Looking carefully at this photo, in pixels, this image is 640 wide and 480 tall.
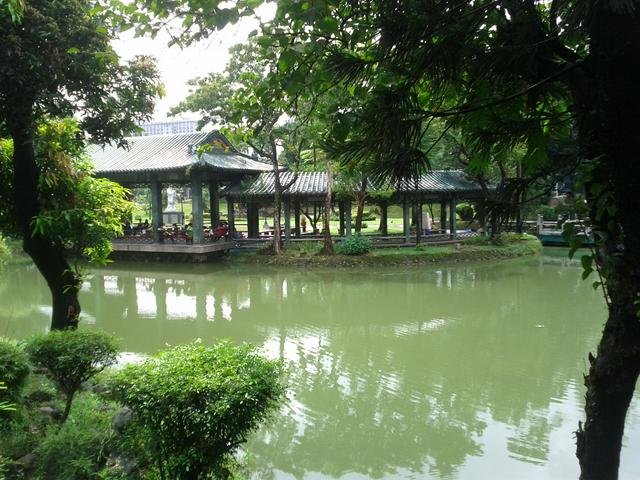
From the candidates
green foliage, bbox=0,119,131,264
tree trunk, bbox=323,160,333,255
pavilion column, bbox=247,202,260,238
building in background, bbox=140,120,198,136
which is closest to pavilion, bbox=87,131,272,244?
pavilion column, bbox=247,202,260,238

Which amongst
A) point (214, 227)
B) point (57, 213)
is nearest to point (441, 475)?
point (57, 213)

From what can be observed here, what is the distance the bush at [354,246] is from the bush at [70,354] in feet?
38.6

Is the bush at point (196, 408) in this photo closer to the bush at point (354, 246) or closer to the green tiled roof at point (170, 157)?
the bush at point (354, 246)

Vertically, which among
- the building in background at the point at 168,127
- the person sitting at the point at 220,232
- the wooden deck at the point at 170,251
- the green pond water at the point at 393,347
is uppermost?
the building in background at the point at 168,127

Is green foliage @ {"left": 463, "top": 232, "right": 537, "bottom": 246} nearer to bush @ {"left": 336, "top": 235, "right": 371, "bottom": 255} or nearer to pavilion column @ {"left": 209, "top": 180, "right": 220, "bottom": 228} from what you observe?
bush @ {"left": 336, "top": 235, "right": 371, "bottom": 255}

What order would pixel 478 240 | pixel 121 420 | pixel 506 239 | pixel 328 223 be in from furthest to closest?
pixel 478 240, pixel 506 239, pixel 328 223, pixel 121 420

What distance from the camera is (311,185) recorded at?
664 inches

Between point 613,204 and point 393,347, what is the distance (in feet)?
18.9

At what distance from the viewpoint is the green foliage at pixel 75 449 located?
3094mm

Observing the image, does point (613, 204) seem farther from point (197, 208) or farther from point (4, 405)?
point (197, 208)

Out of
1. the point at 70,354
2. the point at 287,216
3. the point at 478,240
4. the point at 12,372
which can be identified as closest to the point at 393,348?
the point at 70,354

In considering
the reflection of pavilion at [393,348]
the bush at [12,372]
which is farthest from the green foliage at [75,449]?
the reflection of pavilion at [393,348]

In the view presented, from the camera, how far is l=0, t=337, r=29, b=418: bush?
3211 mm

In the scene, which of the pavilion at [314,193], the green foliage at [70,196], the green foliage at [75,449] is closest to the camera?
the green foliage at [75,449]
